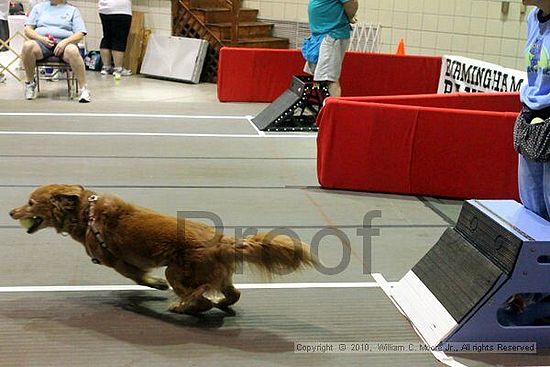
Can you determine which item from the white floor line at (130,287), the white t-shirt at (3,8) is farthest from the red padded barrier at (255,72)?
the white floor line at (130,287)

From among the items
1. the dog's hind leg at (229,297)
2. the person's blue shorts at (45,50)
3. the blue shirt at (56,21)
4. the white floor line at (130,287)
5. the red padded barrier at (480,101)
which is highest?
the blue shirt at (56,21)

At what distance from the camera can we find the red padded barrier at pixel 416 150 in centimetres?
572

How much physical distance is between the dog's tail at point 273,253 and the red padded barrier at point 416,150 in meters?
2.77

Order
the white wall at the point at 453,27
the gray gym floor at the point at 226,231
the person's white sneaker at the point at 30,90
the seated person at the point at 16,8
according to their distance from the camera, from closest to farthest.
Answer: the gray gym floor at the point at 226,231, the person's white sneaker at the point at 30,90, the white wall at the point at 453,27, the seated person at the point at 16,8

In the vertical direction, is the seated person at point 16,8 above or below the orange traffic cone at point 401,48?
above

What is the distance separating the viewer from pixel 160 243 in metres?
3.36

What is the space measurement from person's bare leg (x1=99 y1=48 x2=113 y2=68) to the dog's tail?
32.9 ft

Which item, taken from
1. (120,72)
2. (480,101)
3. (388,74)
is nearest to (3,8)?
(120,72)

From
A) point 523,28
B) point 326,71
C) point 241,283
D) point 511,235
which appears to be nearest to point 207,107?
point 326,71

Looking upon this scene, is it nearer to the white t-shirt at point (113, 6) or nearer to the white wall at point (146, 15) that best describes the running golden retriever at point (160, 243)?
the white t-shirt at point (113, 6)

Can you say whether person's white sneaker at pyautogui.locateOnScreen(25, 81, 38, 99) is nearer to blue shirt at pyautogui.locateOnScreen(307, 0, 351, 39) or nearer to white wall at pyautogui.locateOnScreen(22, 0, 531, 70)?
white wall at pyautogui.locateOnScreen(22, 0, 531, 70)

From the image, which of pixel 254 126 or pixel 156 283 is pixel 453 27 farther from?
pixel 156 283

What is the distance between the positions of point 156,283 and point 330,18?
16.8 ft

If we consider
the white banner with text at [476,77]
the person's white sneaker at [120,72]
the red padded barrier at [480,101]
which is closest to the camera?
the red padded barrier at [480,101]
